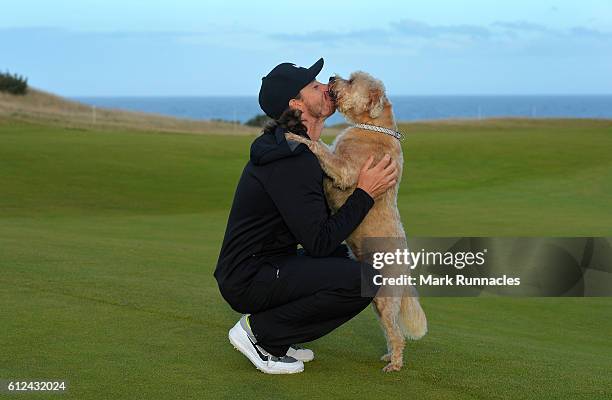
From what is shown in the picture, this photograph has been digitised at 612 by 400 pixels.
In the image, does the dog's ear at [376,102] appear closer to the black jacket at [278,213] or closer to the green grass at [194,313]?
the black jacket at [278,213]

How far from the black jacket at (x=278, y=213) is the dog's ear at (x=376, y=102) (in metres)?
0.73

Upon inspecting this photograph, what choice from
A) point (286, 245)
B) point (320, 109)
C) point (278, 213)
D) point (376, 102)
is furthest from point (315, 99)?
point (286, 245)

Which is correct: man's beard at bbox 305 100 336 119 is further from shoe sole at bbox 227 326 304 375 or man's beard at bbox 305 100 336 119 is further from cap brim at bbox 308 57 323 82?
shoe sole at bbox 227 326 304 375

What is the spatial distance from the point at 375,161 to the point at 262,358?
4.63 feet

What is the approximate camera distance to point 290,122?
5.49 m

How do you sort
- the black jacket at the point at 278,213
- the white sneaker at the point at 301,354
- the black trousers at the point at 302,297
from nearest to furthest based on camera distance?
1. the black jacket at the point at 278,213
2. the black trousers at the point at 302,297
3. the white sneaker at the point at 301,354

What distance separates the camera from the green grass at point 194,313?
516 cm

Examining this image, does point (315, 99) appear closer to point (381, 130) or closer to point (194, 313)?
point (381, 130)

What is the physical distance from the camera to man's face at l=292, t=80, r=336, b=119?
5586 millimetres

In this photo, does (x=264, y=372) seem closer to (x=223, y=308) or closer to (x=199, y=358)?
(x=199, y=358)

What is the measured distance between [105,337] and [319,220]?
1894 millimetres

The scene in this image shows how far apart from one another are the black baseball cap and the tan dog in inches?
8.2

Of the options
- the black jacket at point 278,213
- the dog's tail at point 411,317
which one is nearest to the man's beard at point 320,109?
the black jacket at point 278,213

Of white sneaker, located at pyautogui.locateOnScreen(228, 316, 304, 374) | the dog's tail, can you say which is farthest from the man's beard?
white sneaker, located at pyautogui.locateOnScreen(228, 316, 304, 374)
